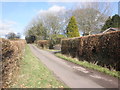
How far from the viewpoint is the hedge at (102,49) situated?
6.00 metres

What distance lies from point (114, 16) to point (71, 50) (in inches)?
841

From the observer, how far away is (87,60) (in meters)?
8.91

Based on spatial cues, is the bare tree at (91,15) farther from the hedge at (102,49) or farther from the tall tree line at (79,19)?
the hedge at (102,49)

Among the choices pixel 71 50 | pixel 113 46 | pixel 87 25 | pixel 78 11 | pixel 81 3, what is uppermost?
pixel 81 3

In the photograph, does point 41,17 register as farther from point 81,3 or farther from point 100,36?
point 100,36

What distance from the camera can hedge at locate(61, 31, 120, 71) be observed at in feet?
19.7

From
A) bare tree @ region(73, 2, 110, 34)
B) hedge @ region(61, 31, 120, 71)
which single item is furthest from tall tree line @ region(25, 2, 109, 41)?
hedge @ region(61, 31, 120, 71)

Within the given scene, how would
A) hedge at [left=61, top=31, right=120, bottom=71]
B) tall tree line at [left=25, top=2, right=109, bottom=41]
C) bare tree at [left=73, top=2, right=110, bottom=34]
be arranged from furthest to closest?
tall tree line at [left=25, top=2, right=109, bottom=41], bare tree at [left=73, top=2, right=110, bottom=34], hedge at [left=61, top=31, right=120, bottom=71]

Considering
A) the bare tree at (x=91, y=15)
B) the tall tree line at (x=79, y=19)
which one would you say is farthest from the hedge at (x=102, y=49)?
the bare tree at (x=91, y=15)

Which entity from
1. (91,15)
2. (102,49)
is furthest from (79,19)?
(102,49)

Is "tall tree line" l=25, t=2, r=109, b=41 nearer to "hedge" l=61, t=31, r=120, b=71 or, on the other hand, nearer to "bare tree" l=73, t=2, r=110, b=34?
"bare tree" l=73, t=2, r=110, b=34

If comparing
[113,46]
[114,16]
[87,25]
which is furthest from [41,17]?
[113,46]

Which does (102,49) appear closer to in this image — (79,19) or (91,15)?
(91,15)

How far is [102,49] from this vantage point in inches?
279
